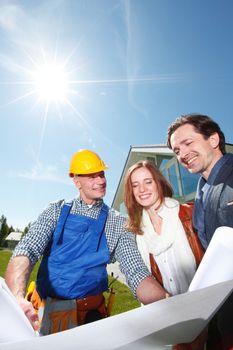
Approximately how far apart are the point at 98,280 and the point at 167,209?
0.77 meters

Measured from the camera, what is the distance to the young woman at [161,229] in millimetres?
2088

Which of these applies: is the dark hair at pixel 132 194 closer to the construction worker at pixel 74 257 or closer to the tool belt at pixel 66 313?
the construction worker at pixel 74 257

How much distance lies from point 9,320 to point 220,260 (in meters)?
0.49

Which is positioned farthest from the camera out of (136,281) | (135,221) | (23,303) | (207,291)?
(135,221)

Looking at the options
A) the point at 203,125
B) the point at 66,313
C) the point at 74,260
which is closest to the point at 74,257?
the point at 74,260

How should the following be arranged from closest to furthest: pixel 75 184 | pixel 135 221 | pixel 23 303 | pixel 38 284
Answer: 1. pixel 23 303
2. pixel 38 284
3. pixel 135 221
4. pixel 75 184

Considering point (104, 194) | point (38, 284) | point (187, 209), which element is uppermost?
point (104, 194)

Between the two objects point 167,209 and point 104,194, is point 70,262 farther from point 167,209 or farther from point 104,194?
point 167,209

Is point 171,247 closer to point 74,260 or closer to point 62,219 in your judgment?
point 74,260

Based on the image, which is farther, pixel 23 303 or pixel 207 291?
pixel 23 303

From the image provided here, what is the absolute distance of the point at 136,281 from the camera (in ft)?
5.94


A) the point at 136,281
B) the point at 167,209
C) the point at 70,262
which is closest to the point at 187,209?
the point at 167,209

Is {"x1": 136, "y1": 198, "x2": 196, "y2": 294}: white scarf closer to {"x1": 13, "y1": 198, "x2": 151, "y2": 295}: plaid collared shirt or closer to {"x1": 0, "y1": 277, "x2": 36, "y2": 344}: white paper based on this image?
{"x1": 13, "y1": 198, "x2": 151, "y2": 295}: plaid collared shirt

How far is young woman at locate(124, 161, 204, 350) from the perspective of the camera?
2.09 meters
